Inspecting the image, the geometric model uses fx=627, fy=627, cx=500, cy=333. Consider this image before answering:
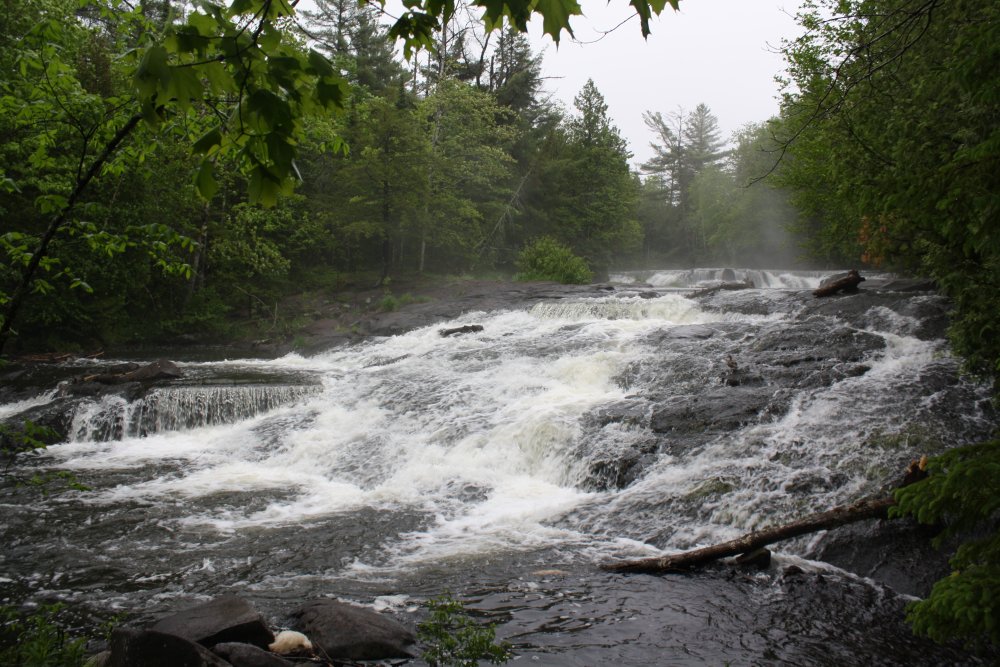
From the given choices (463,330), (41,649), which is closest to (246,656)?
(41,649)

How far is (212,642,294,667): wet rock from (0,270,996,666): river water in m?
1.12

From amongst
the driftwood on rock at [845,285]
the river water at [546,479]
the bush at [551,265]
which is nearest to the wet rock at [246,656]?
the river water at [546,479]

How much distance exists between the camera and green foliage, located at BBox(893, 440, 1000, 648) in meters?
2.48

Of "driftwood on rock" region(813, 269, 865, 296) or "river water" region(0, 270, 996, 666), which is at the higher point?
"driftwood on rock" region(813, 269, 865, 296)

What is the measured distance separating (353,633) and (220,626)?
82 cm

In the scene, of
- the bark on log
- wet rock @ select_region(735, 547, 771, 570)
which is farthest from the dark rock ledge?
wet rock @ select_region(735, 547, 771, 570)

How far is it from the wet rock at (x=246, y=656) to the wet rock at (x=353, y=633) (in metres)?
0.36

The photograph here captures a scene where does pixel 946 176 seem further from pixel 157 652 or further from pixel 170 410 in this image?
pixel 170 410

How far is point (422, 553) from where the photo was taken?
616 centimetres

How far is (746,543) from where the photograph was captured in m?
5.63

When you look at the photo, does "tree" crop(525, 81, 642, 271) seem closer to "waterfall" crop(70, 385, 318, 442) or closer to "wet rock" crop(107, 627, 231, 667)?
"waterfall" crop(70, 385, 318, 442)

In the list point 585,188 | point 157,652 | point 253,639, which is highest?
point 585,188

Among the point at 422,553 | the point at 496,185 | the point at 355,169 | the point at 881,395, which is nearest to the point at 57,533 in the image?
the point at 422,553

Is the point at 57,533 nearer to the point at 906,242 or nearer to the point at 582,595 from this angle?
the point at 582,595
